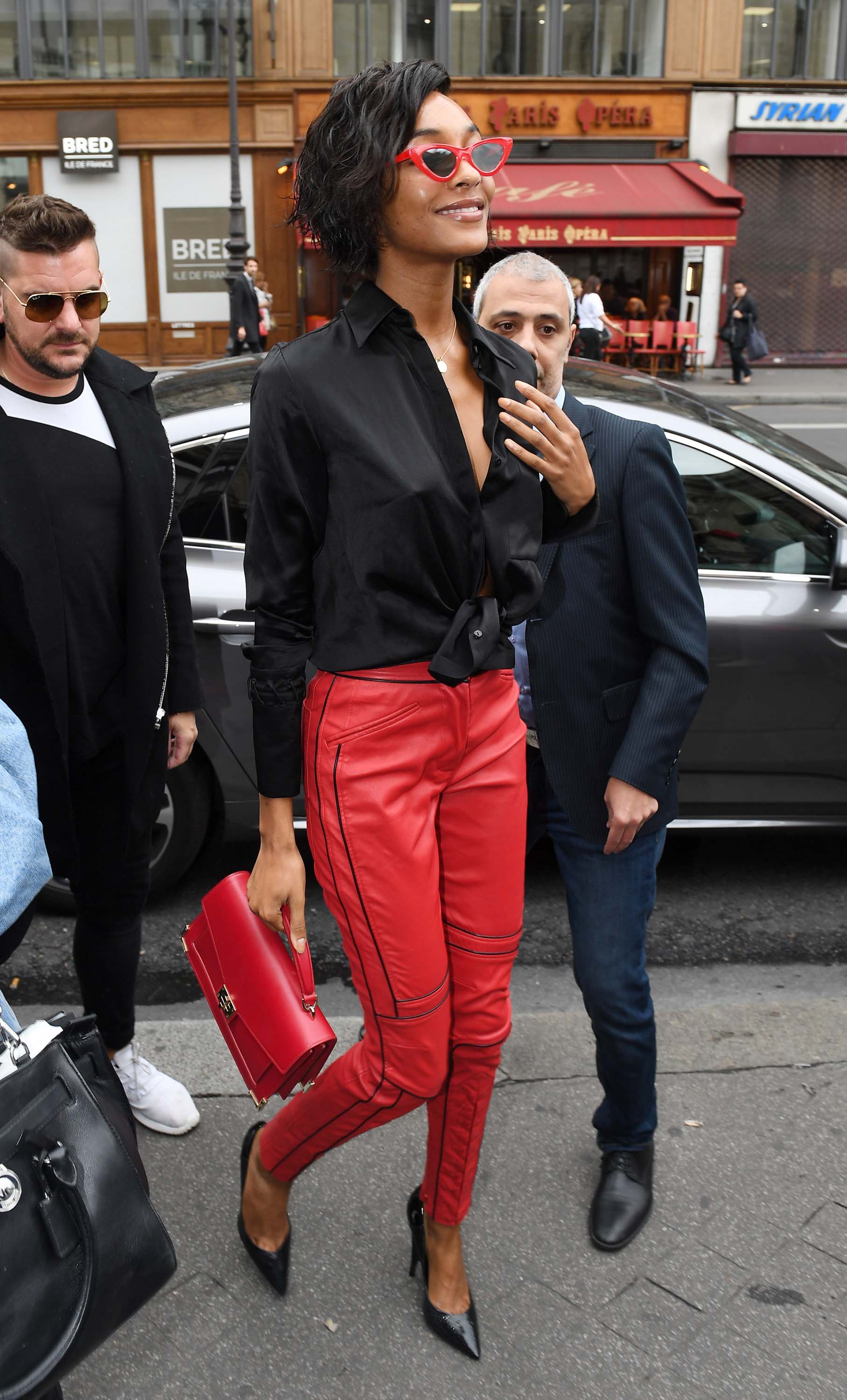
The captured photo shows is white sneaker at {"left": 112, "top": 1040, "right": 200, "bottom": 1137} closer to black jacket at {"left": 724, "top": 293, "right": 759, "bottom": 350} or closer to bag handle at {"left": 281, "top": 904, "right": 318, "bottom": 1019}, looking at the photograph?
bag handle at {"left": 281, "top": 904, "right": 318, "bottom": 1019}

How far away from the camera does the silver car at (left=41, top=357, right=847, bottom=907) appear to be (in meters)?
3.78

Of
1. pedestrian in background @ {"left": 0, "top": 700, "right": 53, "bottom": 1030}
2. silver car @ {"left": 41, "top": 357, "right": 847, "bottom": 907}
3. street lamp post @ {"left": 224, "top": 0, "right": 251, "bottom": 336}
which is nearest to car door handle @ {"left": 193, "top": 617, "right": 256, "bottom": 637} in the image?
silver car @ {"left": 41, "top": 357, "right": 847, "bottom": 907}

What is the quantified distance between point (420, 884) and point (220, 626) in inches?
72.7

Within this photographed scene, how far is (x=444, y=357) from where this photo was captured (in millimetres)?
2051

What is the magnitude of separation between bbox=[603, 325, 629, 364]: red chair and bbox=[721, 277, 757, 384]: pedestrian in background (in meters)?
1.73

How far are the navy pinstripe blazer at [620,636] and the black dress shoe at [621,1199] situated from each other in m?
0.71

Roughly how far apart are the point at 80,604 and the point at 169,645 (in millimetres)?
291

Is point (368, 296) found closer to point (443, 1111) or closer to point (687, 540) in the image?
point (687, 540)

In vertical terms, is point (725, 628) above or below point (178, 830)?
above

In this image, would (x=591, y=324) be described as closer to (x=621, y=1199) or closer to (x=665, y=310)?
(x=665, y=310)

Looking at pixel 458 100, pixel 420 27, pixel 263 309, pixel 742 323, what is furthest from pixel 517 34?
pixel 263 309

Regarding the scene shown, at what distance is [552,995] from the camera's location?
359 centimetres

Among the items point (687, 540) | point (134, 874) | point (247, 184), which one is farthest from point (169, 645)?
point (247, 184)

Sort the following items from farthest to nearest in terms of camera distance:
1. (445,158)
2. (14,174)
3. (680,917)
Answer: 1. (14,174)
2. (680,917)
3. (445,158)
